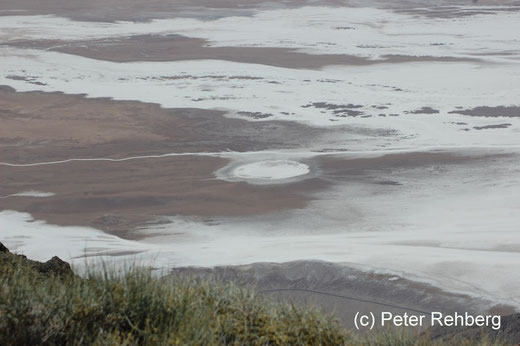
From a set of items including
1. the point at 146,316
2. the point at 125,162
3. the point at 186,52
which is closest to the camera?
the point at 146,316

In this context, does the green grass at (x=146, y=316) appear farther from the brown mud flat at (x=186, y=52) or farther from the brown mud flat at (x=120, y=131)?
the brown mud flat at (x=186, y=52)

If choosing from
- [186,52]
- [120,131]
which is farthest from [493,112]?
[186,52]

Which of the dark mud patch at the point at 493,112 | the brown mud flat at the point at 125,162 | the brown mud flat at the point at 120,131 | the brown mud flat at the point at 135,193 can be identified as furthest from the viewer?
the dark mud patch at the point at 493,112

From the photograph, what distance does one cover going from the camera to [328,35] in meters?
30.0

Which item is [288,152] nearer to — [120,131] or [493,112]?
[120,131]

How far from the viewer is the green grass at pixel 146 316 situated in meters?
3.91

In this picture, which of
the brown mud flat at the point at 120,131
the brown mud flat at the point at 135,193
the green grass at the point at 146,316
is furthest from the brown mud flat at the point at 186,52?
the green grass at the point at 146,316

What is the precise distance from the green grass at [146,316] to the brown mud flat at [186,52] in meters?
20.2

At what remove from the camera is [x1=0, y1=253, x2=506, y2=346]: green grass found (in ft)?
12.8

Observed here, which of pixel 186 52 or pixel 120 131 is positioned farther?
pixel 186 52

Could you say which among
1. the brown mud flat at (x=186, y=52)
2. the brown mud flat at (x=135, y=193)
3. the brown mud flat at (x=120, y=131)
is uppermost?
the brown mud flat at (x=186, y=52)

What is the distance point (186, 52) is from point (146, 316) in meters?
23.4

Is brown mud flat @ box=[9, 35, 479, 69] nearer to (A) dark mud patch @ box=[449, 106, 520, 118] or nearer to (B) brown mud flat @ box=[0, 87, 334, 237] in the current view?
(B) brown mud flat @ box=[0, 87, 334, 237]

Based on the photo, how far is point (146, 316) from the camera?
14.2 ft
